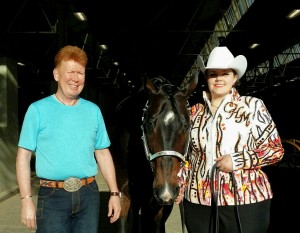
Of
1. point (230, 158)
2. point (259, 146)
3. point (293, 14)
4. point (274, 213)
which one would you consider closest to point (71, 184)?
point (230, 158)

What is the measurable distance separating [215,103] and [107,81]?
76.5 ft

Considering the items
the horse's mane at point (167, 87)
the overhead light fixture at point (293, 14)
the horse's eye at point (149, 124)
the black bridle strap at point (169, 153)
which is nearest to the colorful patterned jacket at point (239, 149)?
the black bridle strap at point (169, 153)

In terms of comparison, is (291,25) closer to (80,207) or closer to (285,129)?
(285,129)

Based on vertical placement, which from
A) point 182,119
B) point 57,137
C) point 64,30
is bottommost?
point 57,137

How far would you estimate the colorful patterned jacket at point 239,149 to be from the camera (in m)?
2.14

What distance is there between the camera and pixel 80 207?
2.26 meters

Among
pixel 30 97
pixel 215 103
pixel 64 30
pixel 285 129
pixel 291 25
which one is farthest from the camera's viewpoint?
pixel 30 97

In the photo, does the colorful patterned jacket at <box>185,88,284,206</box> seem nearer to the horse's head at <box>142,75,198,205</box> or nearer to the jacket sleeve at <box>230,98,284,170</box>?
the jacket sleeve at <box>230,98,284,170</box>

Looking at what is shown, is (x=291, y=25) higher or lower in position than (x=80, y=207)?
higher

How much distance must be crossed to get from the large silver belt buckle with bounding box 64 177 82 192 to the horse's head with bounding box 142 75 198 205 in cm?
46

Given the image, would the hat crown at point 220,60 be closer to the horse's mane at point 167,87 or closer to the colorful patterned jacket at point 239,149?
the colorful patterned jacket at point 239,149

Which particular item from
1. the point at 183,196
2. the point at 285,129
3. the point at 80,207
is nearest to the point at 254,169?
the point at 183,196

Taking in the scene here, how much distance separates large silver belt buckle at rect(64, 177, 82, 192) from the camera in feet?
7.21

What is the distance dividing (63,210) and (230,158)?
1019 mm
